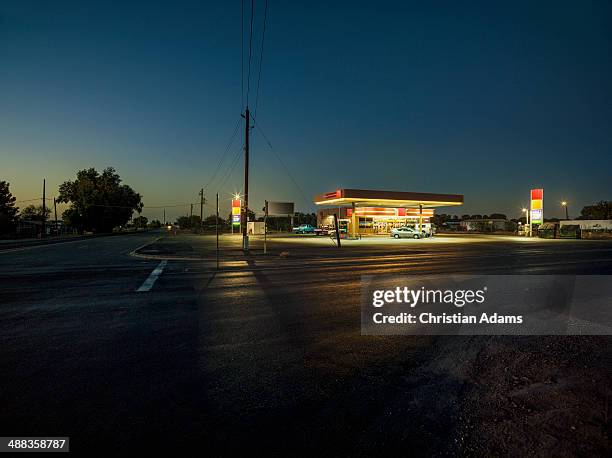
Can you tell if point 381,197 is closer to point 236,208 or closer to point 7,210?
point 236,208

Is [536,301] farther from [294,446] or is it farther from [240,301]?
[294,446]

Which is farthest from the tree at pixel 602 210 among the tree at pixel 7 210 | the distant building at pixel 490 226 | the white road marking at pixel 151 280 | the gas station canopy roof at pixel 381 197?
the tree at pixel 7 210

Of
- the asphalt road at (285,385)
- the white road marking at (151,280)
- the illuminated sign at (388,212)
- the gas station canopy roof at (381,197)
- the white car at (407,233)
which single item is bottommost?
the white road marking at (151,280)

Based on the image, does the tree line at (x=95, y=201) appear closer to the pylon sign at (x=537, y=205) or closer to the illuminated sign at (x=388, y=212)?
the illuminated sign at (x=388, y=212)

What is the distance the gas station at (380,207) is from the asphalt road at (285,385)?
109 ft

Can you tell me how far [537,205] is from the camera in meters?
48.2

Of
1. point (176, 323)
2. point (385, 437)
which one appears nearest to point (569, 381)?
point (385, 437)

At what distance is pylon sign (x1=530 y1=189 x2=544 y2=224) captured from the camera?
4753cm

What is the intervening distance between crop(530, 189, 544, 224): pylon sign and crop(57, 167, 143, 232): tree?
76.2 meters

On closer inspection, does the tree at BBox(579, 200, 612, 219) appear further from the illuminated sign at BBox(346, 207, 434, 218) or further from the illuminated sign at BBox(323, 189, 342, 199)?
the illuminated sign at BBox(323, 189, 342, 199)

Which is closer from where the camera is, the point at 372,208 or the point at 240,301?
the point at 240,301

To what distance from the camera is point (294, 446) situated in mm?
2678

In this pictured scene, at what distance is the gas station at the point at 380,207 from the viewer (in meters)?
42.7

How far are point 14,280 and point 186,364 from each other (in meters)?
11.1
